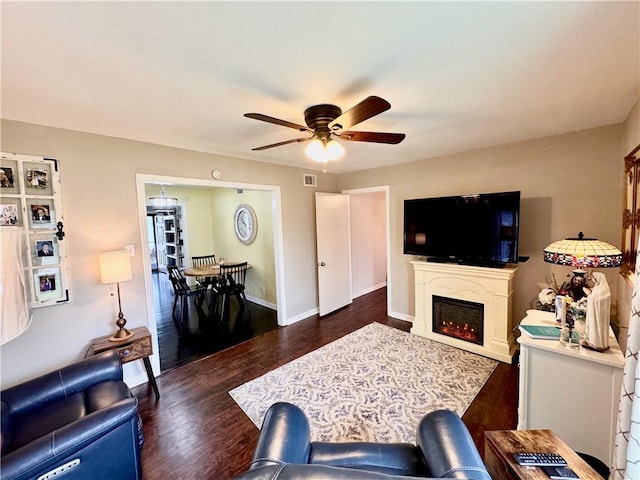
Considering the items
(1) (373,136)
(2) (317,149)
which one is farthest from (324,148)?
(1) (373,136)

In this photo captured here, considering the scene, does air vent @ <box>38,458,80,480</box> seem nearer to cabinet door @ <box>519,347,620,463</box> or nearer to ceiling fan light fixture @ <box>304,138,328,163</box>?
ceiling fan light fixture @ <box>304,138,328,163</box>

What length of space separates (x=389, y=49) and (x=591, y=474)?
6.79 feet

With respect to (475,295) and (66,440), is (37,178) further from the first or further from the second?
(475,295)

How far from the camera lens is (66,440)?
1.31 m

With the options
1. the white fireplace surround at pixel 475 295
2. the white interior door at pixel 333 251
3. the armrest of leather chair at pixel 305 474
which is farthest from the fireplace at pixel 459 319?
the armrest of leather chair at pixel 305 474

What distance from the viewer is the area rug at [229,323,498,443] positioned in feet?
6.95

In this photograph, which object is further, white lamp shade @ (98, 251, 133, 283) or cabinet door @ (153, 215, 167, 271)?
cabinet door @ (153, 215, 167, 271)

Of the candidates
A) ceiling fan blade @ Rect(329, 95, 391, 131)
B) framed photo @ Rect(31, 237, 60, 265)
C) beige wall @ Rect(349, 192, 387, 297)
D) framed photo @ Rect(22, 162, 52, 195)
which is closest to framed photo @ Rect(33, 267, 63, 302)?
framed photo @ Rect(31, 237, 60, 265)

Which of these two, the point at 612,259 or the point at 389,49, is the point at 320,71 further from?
the point at 612,259

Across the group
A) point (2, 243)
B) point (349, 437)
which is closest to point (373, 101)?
point (2, 243)

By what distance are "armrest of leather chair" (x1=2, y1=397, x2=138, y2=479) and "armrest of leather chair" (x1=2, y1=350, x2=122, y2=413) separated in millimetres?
618

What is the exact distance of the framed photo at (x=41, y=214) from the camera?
7.14 ft

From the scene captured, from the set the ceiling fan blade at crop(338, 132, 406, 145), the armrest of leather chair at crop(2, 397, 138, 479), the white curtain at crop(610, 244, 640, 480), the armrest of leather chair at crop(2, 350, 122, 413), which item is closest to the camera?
the white curtain at crop(610, 244, 640, 480)

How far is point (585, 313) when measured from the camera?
5.60ft
